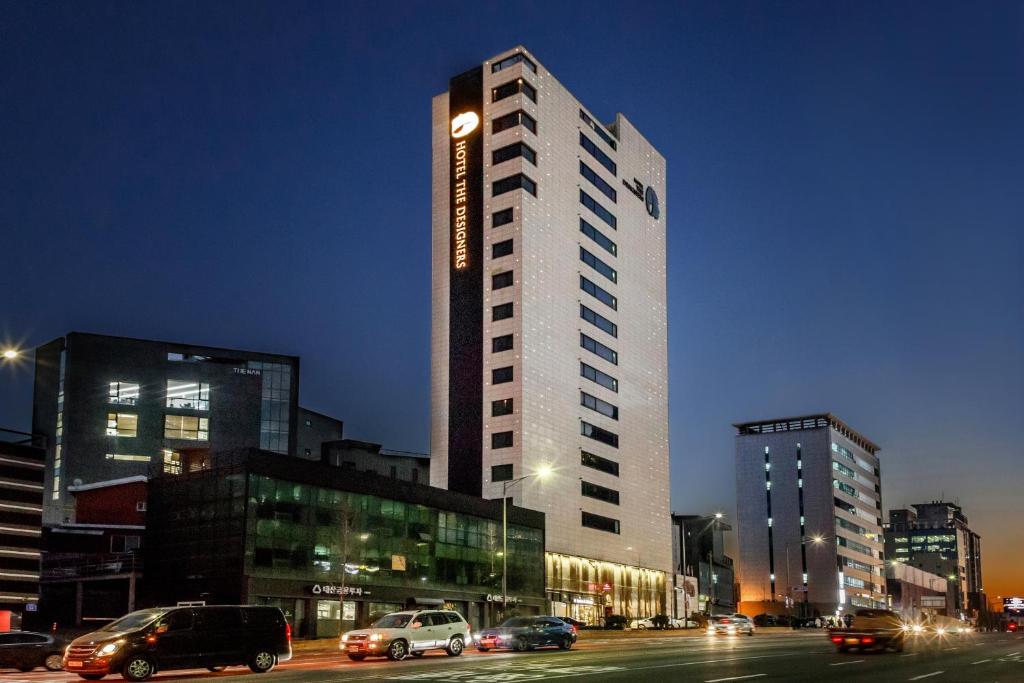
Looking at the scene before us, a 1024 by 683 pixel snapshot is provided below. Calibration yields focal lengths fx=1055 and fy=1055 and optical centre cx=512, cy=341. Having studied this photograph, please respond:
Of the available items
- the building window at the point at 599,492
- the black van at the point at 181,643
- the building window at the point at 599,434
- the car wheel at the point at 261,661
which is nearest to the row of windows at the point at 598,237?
the building window at the point at 599,434

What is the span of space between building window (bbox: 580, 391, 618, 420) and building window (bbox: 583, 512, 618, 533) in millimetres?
11343

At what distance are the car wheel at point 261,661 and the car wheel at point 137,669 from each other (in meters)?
3.51

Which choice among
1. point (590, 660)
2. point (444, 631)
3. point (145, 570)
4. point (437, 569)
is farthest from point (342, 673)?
point (437, 569)

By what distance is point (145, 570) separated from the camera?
68.1 metres

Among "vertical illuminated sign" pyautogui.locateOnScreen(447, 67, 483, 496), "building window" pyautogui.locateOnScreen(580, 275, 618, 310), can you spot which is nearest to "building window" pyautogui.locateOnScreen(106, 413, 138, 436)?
"vertical illuminated sign" pyautogui.locateOnScreen(447, 67, 483, 496)

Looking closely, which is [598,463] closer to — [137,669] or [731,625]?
[731,625]

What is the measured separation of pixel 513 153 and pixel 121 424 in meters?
51.3

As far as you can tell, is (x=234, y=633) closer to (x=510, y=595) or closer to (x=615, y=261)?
(x=510, y=595)

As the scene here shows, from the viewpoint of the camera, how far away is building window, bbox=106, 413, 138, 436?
371 feet

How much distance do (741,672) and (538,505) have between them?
2832 inches

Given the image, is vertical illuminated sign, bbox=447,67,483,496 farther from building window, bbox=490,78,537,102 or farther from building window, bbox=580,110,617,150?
building window, bbox=580,110,617,150

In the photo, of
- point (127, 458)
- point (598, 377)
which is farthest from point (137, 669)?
point (127, 458)

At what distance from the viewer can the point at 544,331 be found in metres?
106

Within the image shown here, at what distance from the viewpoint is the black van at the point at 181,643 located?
28516 millimetres
